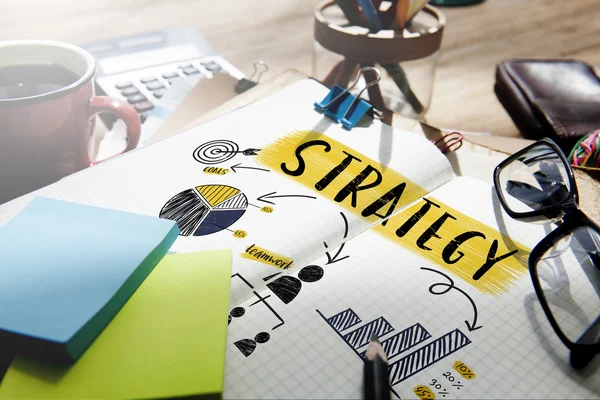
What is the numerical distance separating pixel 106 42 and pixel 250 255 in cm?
48

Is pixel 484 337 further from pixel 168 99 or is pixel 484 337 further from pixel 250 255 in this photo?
pixel 168 99

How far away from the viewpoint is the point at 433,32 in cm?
55

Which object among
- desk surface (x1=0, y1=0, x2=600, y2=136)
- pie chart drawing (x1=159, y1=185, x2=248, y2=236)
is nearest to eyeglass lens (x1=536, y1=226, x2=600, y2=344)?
pie chart drawing (x1=159, y1=185, x2=248, y2=236)

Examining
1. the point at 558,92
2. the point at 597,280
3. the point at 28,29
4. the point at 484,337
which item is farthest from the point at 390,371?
the point at 28,29

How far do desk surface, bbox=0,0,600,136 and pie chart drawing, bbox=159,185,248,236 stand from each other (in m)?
0.35

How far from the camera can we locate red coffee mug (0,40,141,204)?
0.46 meters

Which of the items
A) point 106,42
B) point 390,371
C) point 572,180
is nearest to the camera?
point 390,371

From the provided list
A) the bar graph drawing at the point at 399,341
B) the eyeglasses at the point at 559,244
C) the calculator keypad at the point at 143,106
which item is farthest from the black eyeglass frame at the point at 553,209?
the calculator keypad at the point at 143,106

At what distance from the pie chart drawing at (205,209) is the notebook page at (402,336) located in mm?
69

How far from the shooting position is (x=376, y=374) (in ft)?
1.06

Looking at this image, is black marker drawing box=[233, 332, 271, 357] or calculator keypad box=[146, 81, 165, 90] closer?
black marker drawing box=[233, 332, 271, 357]

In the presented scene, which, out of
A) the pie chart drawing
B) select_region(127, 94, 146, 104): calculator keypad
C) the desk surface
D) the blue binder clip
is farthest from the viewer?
the desk surface

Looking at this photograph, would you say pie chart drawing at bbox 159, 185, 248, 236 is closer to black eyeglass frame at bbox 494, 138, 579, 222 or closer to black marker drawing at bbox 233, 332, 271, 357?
black marker drawing at bbox 233, 332, 271, 357

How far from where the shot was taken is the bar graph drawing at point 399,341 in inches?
13.3
